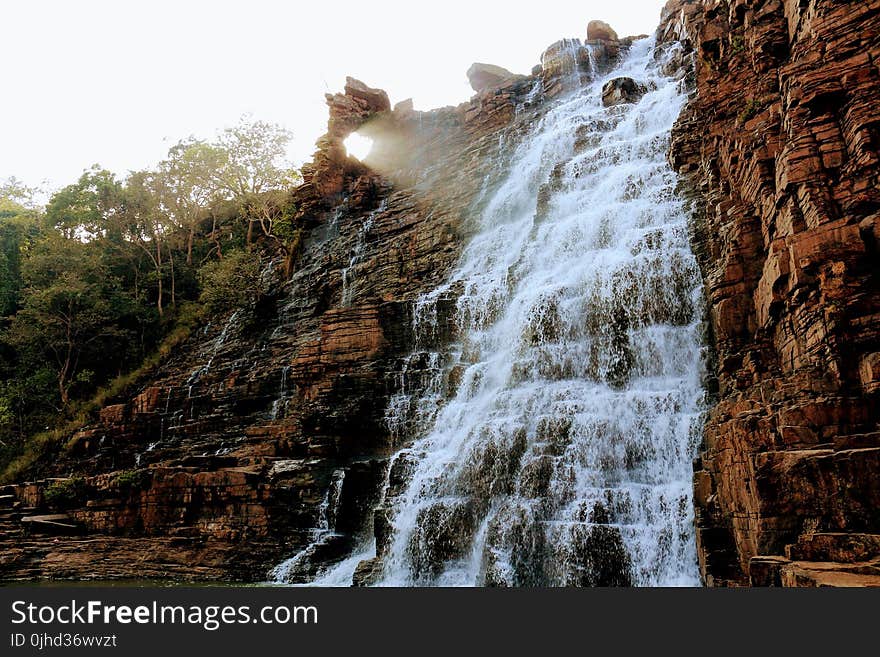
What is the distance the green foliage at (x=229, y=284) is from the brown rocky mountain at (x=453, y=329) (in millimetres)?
1333

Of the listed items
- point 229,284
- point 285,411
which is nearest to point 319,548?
point 285,411

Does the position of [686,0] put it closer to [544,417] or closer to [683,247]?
[683,247]

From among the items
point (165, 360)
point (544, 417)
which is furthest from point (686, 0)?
point (165, 360)

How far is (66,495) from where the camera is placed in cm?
2364

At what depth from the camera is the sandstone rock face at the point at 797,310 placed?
9.77 meters

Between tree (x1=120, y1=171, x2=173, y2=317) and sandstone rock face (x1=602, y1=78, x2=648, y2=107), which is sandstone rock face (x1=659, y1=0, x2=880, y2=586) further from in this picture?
tree (x1=120, y1=171, x2=173, y2=317)

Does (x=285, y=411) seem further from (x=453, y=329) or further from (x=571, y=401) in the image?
(x=571, y=401)

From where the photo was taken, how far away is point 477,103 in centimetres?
4112

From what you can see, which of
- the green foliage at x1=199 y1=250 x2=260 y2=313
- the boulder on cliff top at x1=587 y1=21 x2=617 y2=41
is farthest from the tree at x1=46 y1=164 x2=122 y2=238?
the boulder on cliff top at x1=587 y1=21 x2=617 y2=41

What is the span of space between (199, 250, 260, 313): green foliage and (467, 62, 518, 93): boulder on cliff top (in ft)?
73.7

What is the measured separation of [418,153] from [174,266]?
1786cm

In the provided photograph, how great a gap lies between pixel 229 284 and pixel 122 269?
11.7 m

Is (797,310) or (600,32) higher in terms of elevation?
(600,32)

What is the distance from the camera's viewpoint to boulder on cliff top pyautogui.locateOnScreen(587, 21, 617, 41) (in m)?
38.8
